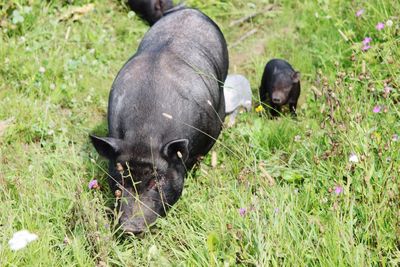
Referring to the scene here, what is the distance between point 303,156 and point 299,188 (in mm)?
253

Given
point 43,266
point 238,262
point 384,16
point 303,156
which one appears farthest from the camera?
point 384,16

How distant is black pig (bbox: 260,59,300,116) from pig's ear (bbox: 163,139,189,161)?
83.5 inches

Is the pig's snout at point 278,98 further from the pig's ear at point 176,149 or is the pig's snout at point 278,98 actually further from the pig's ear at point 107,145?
the pig's ear at point 107,145

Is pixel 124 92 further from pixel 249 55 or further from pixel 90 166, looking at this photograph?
pixel 249 55

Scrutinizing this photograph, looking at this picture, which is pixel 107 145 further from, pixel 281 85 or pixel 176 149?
pixel 281 85

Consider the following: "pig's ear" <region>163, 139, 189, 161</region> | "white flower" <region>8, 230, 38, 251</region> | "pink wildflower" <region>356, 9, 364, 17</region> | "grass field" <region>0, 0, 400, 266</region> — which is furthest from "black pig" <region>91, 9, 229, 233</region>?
"pink wildflower" <region>356, 9, 364, 17</region>

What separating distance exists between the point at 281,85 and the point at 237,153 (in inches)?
57.2

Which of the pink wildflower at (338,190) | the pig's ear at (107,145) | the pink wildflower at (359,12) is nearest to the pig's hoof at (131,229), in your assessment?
the pig's ear at (107,145)

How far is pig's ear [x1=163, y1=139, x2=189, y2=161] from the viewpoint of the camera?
4.51m

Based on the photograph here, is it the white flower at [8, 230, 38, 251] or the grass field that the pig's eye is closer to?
the grass field

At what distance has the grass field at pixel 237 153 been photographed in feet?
12.4

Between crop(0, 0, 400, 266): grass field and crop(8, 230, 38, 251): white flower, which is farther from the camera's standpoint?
crop(0, 0, 400, 266): grass field

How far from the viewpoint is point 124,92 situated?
199 inches

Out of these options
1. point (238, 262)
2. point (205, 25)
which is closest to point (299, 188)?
point (238, 262)
